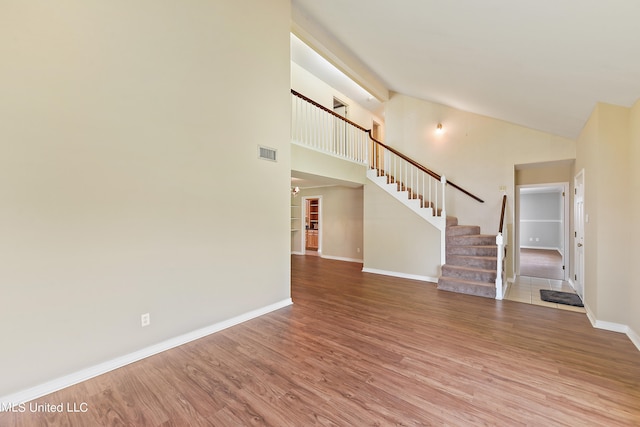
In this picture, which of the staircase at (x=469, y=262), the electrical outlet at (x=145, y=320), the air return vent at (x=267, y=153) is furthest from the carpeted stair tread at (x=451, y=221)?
the electrical outlet at (x=145, y=320)

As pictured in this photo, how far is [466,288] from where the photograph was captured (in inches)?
177

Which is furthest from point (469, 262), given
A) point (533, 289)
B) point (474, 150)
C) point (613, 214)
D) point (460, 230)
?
point (474, 150)

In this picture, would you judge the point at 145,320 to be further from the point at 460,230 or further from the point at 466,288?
the point at 460,230

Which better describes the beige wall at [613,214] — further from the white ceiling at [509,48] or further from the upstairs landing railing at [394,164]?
the upstairs landing railing at [394,164]

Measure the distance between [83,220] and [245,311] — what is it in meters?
1.93

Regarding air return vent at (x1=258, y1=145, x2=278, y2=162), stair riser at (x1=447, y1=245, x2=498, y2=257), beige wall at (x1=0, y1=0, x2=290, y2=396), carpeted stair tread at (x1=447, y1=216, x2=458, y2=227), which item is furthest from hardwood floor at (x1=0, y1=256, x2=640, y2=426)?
carpeted stair tread at (x1=447, y1=216, x2=458, y2=227)

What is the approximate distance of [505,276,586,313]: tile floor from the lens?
399cm

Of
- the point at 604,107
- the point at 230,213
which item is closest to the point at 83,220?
the point at 230,213

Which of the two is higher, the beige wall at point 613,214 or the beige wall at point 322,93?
the beige wall at point 322,93

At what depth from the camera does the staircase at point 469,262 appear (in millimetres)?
4461

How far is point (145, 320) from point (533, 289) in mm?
5972

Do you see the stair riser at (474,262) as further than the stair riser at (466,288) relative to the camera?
Yes

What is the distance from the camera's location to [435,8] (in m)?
2.60

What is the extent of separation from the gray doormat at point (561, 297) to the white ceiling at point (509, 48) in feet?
8.63
